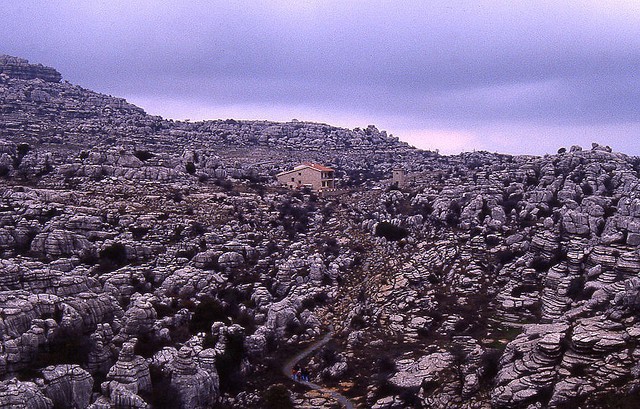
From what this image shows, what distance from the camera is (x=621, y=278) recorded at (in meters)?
32.2

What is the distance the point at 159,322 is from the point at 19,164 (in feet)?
136

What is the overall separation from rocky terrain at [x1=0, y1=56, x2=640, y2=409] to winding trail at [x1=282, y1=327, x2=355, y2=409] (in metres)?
0.46

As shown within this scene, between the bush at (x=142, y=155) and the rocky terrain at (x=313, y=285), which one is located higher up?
the bush at (x=142, y=155)

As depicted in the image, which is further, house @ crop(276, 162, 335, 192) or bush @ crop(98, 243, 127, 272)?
house @ crop(276, 162, 335, 192)

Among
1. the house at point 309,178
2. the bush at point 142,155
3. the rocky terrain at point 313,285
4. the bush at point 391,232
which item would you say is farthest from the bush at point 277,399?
the house at point 309,178

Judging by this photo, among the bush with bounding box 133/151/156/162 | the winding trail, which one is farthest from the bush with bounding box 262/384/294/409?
the bush with bounding box 133/151/156/162

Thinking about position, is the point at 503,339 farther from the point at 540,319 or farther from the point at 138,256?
the point at 138,256

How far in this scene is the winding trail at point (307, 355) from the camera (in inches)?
1086

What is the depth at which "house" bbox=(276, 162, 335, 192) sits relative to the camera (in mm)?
78188

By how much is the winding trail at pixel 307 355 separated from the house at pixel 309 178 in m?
41.7

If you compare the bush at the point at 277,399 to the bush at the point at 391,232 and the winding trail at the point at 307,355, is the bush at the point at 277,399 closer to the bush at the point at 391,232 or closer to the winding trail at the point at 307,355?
the winding trail at the point at 307,355

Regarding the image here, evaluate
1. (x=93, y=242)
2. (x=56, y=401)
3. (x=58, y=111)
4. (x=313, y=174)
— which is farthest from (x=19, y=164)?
(x=58, y=111)

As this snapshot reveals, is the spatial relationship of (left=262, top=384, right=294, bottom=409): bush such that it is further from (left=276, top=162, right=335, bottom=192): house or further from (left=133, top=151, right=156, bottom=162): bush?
(left=276, top=162, right=335, bottom=192): house

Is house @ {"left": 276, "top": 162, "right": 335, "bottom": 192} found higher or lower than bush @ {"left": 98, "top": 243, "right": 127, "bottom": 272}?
higher
